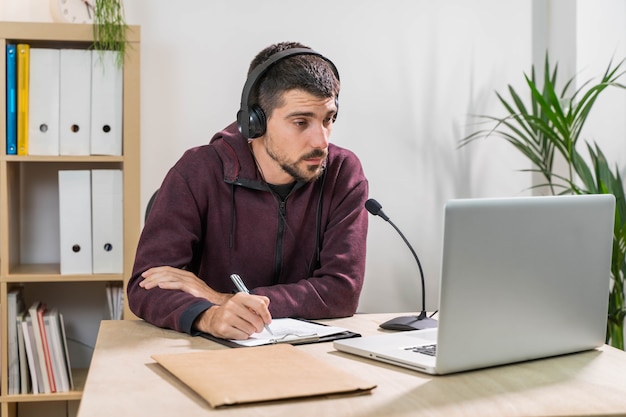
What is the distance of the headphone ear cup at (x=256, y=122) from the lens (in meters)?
2.02

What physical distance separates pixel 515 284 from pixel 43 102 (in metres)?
1.98

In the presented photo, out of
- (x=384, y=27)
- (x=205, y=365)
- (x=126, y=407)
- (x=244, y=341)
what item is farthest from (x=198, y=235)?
(x=384, y=27)

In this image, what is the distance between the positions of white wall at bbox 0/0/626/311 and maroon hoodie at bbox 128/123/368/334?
935 mm

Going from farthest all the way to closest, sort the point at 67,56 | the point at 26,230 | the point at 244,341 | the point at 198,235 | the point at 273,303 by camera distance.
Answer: the point at 26,230, the point at 67,56, the point at 198,235, the point at 273,303, the point at 244,341

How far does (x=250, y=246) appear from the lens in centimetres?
204

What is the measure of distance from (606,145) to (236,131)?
166 cm

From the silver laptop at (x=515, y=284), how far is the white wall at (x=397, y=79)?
5.76ft

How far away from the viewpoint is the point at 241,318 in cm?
151

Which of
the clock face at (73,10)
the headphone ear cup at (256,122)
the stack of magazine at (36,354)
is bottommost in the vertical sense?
the stack of magazine at (36,354)

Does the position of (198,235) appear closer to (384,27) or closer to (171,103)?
(171,103)

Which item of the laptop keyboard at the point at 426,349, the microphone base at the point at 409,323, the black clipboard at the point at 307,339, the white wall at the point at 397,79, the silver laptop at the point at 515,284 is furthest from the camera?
the white wall at the point at 397,79

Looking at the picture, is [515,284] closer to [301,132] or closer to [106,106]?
[301,132]

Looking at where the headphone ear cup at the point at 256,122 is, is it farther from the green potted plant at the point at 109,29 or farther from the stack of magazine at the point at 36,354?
the stack of magazine at the point at 36,354

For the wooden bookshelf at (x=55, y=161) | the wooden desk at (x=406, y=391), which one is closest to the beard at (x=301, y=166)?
the wooden desk at (x=406, y=391)
